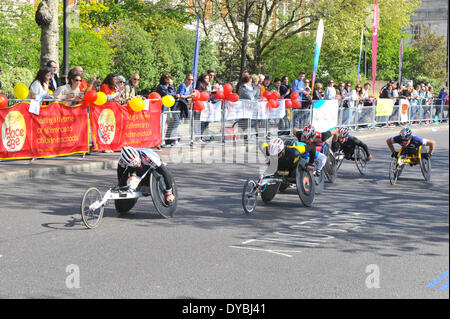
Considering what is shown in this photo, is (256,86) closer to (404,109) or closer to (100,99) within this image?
(100,99)

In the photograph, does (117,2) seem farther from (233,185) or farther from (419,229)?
(419,229)

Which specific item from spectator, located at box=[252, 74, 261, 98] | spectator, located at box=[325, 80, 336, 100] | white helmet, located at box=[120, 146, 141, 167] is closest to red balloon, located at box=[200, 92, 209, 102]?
spectator, located at box=[252, 74, 261, 98]

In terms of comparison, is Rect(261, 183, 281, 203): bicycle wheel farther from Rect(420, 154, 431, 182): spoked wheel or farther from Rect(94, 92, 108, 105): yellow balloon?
Rect(94, 92, 108, 105): yellow balloon

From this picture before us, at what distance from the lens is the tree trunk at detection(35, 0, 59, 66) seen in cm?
1798

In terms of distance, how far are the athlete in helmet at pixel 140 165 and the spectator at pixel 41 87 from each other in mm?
5396

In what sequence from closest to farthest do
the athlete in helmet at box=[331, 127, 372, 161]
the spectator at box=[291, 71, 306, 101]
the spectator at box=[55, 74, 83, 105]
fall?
the athlete in helmet at box=[331, 127, 372, 161] < the spectator at box=[55, 74, 83, 105] < the spectator at box=[291, 71, 306, 101]

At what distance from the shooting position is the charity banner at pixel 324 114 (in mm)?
21562

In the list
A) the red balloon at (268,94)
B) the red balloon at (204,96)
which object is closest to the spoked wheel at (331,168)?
the red balloon at (204,96)

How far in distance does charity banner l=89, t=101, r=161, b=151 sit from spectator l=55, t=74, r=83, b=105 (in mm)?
Answer: 423

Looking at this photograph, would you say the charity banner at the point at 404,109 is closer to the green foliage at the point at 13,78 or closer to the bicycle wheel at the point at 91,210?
the green foliage at the point at 13,78

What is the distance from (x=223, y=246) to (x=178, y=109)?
10072mm

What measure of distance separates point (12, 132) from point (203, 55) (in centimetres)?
2641

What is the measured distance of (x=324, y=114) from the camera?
863 inches

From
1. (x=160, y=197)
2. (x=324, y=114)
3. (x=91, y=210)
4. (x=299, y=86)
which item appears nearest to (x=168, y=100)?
(x=299, y=86)
